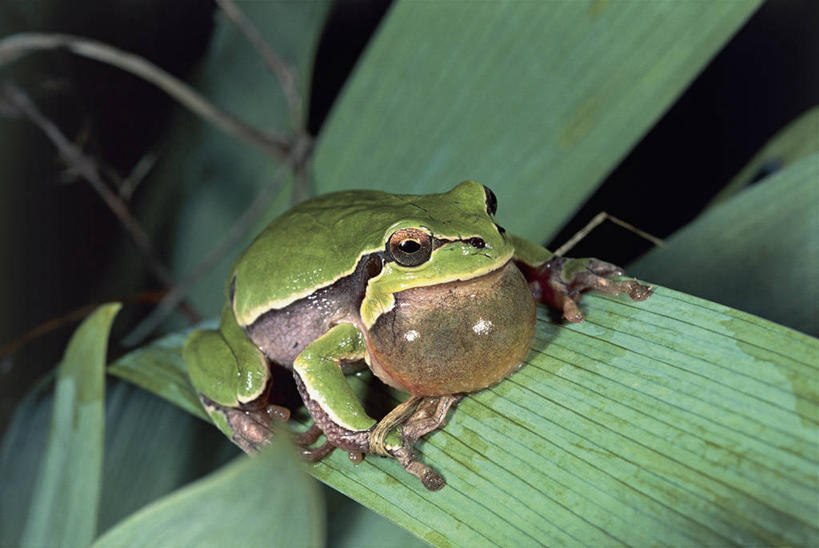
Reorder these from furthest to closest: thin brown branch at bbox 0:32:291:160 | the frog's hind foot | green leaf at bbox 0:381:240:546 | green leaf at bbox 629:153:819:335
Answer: thin brown branch at bbox 0:32:291:160 → green leaf at bbox 0:381:240:546 → green leaf at bbox 629:153:819:335 → the frog's hind foot

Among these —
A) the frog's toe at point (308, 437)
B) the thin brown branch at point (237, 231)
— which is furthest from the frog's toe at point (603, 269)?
the thin brown branch at point (237, 231)

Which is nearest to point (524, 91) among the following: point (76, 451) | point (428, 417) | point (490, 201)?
point (490, 201)

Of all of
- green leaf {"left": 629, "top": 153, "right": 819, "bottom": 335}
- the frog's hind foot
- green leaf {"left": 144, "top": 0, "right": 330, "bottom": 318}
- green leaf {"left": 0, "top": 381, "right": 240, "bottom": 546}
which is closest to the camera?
the frog's hind foot

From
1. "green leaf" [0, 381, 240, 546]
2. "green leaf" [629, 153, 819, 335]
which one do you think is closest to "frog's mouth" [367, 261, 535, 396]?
"green leaf" [629, 153, 819, 335]

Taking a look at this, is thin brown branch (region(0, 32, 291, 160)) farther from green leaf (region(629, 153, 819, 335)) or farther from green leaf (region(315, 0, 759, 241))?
green leaf (region(629, 153, 819, 335))

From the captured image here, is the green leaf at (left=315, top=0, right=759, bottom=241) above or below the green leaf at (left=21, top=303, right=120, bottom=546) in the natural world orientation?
above

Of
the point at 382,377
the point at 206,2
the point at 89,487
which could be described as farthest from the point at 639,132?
the point at 206,2

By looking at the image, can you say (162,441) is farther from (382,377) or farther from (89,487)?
(382,377)

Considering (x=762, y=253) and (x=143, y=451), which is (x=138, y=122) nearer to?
(x=143, y=451)
